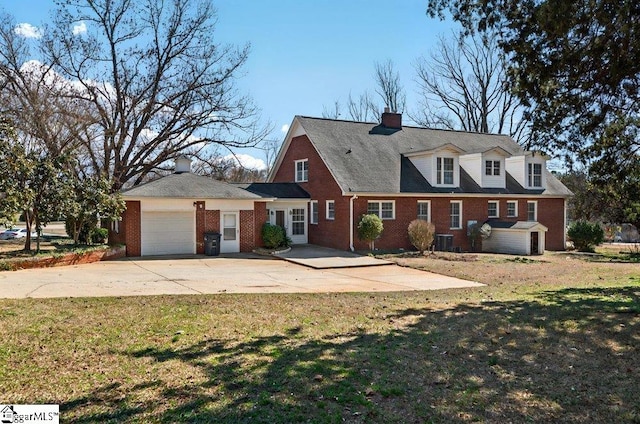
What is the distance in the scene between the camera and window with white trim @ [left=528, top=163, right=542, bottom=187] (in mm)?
29156

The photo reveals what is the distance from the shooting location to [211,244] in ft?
72.3

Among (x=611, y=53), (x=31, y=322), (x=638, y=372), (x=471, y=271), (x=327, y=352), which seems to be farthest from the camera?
(x=471, y=271)

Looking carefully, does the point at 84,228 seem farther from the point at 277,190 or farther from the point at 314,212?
the point at 314,212

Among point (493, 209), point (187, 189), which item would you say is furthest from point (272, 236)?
point (493, 209)

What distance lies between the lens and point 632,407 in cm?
505

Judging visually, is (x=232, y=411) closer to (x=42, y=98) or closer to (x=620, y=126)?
(x=620, y=126)

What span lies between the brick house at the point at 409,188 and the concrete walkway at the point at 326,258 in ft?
3.73

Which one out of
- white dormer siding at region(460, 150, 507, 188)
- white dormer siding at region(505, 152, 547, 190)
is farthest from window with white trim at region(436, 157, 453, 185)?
white dormer siding at region(505, 152, 547, 190)

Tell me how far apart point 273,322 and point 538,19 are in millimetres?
6822

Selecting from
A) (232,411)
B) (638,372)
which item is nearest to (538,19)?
(638,372)

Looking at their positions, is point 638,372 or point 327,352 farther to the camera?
point 327,352

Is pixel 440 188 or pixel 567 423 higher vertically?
pixel 440 188

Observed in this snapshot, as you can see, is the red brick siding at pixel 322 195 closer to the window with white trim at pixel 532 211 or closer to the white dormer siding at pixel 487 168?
the white dormer siding at pixel 487 168

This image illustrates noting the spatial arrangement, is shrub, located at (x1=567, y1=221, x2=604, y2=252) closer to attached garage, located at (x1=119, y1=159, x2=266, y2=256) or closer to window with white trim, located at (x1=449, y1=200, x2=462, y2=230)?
window with white trim, located at (x1=449, y1=200, x2=462, y2=230)
